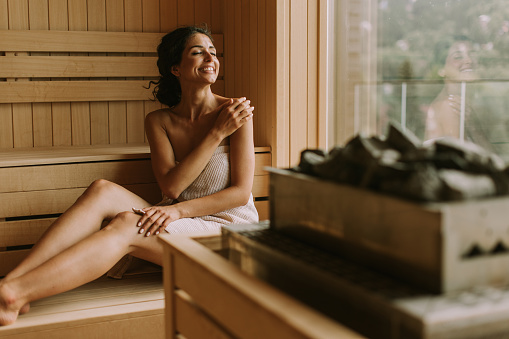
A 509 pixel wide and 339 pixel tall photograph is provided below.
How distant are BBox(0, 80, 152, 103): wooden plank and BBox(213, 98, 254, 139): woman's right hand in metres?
1.04

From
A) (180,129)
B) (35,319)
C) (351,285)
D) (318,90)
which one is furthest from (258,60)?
(351,285)

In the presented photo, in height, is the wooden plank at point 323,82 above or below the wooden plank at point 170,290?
above

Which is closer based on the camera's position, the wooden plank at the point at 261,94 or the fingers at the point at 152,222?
the fingers at the point at 152,222

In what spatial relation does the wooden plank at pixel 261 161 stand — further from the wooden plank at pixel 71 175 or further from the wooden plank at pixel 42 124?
the wooden plank at pixel 42 124

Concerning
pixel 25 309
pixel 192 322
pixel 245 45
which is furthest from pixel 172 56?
pixel 192 322

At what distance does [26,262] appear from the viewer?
2.22 meters

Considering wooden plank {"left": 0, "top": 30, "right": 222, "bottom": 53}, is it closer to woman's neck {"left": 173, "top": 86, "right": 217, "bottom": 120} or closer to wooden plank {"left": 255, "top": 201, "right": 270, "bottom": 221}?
woman's neck {"left": 173, "top": 86, "right": 217, "bottom": 120}

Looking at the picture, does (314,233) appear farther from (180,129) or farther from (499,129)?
(499,129)

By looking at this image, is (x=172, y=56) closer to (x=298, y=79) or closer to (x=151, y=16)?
(x=298, y=79)

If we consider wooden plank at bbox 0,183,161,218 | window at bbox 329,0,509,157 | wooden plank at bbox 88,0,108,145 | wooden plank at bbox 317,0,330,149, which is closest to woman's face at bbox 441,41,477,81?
window at bbox 329,0,509,157

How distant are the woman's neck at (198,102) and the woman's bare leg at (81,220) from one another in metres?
0.47

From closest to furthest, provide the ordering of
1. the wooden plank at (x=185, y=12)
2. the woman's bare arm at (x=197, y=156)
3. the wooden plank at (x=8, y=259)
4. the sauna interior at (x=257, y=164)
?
the sauna interior at (x=257, y=164)
the woman's bare arm at (x=197, y=156)
the wooden plank at (x=8, y=259)
the wooden plank at (x=185, y=12)

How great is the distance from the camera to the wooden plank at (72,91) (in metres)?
A: 3.29

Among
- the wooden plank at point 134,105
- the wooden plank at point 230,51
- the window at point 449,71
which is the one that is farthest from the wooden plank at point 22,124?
the window at point 449,71
